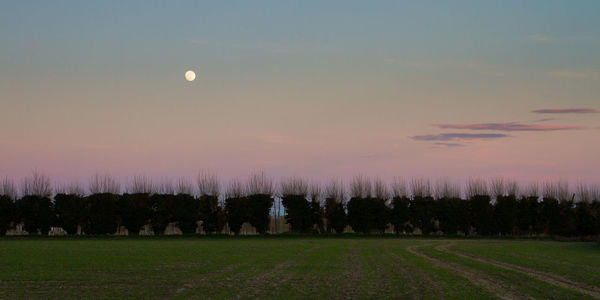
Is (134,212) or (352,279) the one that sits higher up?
(134,212)

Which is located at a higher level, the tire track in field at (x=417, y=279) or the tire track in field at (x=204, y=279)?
the tire track in field at (x=204, y=279)

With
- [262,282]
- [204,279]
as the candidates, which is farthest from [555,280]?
[204,279]

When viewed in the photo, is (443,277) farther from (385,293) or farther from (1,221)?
(1,221)

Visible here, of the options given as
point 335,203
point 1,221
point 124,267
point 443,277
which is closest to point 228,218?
point 335,203

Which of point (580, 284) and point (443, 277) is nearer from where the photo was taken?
point (580, 284)

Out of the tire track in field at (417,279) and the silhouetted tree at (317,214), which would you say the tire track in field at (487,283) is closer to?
the tire track in field at (417,279)

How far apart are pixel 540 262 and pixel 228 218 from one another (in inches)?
1781

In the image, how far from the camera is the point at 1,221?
215 ft

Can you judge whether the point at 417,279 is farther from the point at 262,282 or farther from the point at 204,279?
the point at 204,279

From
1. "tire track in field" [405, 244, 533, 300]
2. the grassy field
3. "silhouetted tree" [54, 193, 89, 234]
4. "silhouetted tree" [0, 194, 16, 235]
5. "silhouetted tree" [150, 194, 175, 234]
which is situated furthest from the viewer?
"silhouetted tree" [150, 194, 175, 234]

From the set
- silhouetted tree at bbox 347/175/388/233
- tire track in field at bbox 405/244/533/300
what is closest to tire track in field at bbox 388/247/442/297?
tire track in field at bbox 405/244/533/300

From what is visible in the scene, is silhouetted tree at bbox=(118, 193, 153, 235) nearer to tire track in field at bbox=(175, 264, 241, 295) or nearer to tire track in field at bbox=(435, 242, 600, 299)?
tire track in field at bbox=(175, 264, 241, 295)

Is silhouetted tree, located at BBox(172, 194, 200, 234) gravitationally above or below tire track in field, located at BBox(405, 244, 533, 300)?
above

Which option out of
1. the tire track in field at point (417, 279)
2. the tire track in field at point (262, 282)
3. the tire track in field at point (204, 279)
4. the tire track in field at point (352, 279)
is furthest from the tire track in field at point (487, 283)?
the tire track in field at point (204, 279)
